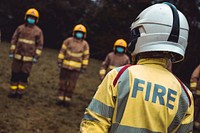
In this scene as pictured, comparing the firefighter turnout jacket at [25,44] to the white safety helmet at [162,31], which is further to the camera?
the firefighter turnout jacket at [25,44]

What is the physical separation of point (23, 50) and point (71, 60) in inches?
44.1

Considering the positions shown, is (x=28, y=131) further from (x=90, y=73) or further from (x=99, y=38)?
(x=99, y=38)

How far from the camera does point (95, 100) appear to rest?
2.27 metres

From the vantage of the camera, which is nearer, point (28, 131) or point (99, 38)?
point (28, 131)

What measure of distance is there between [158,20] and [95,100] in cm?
68

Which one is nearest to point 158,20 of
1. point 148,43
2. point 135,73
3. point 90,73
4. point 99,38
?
point 148,43

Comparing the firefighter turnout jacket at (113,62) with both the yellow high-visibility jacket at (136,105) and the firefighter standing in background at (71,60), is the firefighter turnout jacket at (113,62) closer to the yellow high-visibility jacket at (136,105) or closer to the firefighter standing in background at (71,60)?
the firefighter standing in background at (71,60)

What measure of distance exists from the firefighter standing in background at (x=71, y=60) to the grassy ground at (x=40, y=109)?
44 cm

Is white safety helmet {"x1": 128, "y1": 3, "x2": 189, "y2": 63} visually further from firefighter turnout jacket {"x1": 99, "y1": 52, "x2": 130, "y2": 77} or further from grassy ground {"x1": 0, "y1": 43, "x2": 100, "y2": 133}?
firefighter turnout jacket {"x1": 99, "y1": 52, "x2": 130, "y2": 77}

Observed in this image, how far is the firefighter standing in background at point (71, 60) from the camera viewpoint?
823 cm

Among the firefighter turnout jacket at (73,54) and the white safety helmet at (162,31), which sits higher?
the white safety helmet at (162,31)

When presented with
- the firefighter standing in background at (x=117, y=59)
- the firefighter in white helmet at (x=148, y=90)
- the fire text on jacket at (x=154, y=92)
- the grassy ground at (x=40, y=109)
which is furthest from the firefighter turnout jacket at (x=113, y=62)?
the fire text on jacket at (x=154, y=92)

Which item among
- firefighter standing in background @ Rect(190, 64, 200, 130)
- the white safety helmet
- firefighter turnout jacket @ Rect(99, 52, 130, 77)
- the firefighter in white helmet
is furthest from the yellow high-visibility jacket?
firefighter turnout jacket @ Rect(99, 52, 130, 77)

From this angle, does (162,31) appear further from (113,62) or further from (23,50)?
(113,62)
